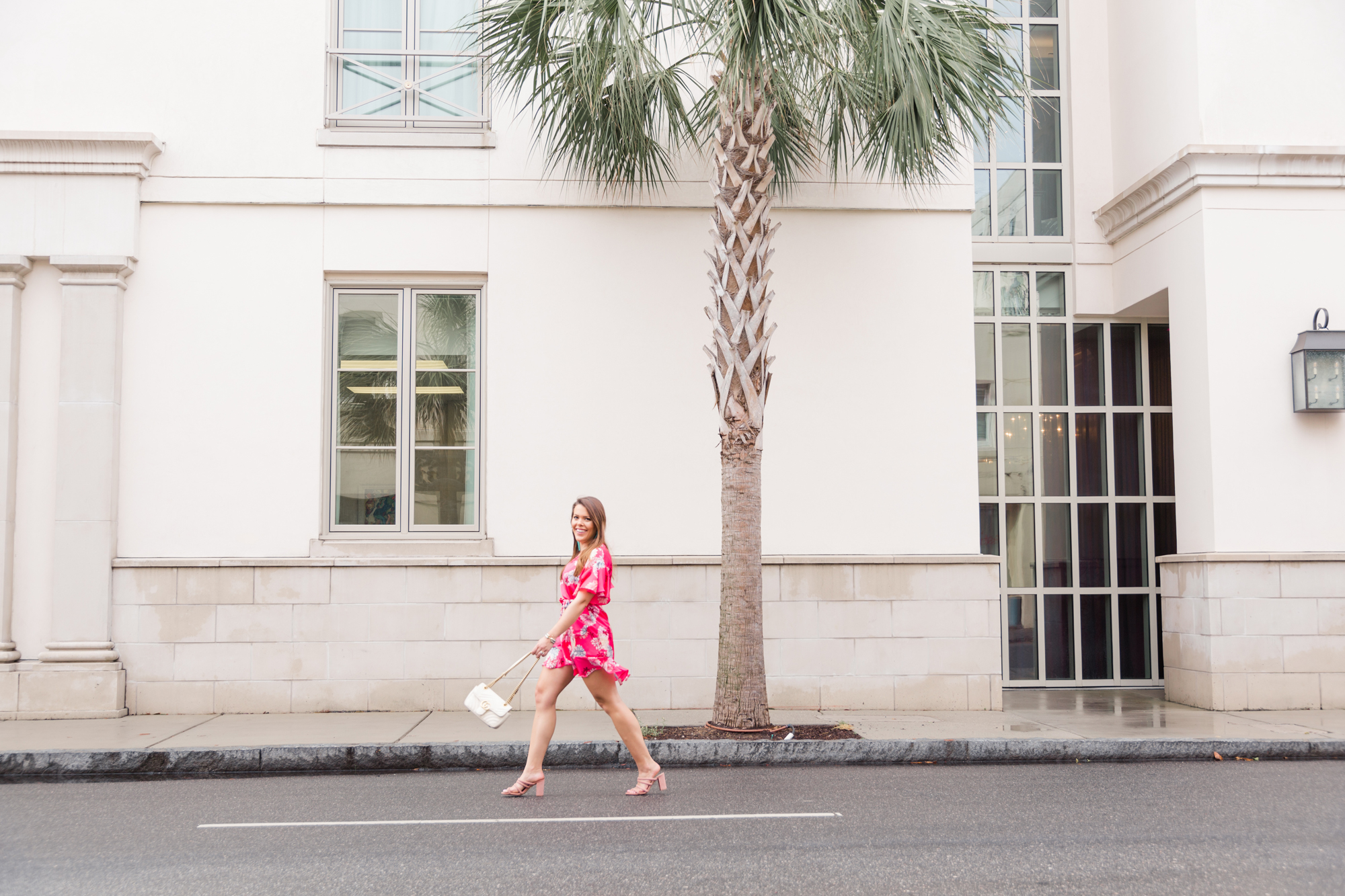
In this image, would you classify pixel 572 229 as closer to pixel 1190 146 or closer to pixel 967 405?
pixel 967 405

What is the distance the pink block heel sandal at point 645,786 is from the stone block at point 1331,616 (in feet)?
23.0

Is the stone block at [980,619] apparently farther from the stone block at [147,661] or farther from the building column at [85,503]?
the building column at [85,503]

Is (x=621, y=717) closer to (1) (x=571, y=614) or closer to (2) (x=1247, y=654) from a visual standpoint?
(1) (x=571, y=614)

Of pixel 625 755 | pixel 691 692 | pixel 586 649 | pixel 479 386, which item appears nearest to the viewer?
pixel 586 649

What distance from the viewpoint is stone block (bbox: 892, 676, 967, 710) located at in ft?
33.7

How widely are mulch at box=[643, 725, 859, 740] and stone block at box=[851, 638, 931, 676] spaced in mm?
1395

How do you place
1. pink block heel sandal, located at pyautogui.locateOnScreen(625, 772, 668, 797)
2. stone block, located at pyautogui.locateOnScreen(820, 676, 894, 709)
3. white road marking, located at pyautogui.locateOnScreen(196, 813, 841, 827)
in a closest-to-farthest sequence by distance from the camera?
1. white road marking, located at pyautogui.locateOnScreen(196, 813, 841, 827)
2. pink block heel sandal, located at pyautogui.locateOnScreen(625, 772, 668, 797)
3. stone block, located at pyautogui.locateOnScreen(820, 676, 894, 709)


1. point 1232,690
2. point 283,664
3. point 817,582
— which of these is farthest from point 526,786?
point 1232,690

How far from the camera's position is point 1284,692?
1029 cm

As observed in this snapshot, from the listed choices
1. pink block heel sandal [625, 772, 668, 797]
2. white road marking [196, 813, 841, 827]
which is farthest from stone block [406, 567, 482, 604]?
white road marking [196, 813, 841, 827]

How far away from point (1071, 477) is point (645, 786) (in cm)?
732

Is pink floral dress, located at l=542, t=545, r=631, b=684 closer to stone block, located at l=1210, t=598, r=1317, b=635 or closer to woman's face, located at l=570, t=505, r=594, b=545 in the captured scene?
woman's face, located at l=570, t=505, r=594, b=545

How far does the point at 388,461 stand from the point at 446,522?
81 cm

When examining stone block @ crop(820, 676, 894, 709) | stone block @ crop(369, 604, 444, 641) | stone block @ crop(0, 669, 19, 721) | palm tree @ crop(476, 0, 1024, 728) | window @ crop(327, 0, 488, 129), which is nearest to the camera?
palm tree @ crop(476, 0, 1024, 728)
